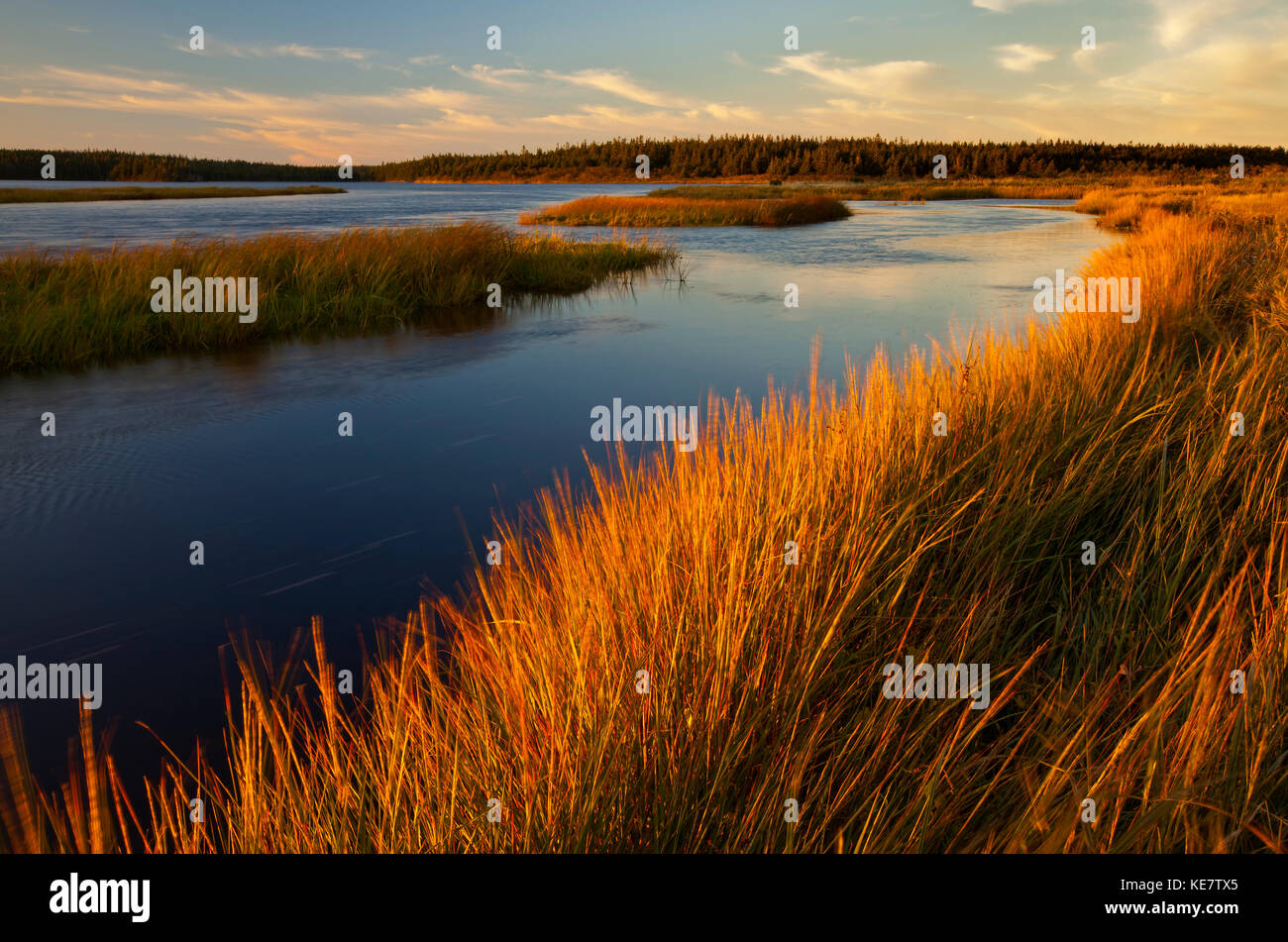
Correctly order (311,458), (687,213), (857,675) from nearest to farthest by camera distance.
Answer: (857,675) → (311,458) → (687,213)

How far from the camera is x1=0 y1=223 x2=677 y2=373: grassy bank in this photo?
1246 centimetres

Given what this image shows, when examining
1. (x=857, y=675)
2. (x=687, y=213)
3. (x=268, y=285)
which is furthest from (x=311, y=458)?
(x=687, y=213)

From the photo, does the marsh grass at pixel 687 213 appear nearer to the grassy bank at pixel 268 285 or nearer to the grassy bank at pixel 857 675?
the grassy bank at pixel 268 285

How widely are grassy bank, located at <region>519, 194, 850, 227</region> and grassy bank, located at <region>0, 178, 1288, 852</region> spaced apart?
114 feet

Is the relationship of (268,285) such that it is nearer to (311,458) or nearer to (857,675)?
(311,458)

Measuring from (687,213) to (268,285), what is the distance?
29.7 metres

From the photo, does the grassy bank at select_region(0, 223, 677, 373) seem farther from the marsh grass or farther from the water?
the marsh grass

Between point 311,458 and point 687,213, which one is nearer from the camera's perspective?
point 311,458

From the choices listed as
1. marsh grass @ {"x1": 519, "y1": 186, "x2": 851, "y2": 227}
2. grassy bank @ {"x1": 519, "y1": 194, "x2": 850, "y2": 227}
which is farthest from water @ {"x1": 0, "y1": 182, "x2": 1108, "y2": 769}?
grassy bank @ {"x1": 519, "y1": 194, "x2": 850, "y2": 227}

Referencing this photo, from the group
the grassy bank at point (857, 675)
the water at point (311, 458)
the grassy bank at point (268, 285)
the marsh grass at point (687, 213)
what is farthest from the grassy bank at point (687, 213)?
the grassy bank at point (857, 675)

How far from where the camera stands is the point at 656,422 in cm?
1143

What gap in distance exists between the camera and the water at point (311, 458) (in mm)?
5684

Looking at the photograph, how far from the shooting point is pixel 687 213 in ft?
136

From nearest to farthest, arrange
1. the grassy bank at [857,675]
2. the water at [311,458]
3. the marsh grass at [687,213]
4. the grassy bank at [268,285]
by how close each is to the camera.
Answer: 1. the grassy bank at [857,675]
2. the water at [311,458]
3. the grassy bank at [268,285]
4. the marsh grass at [687,213]
